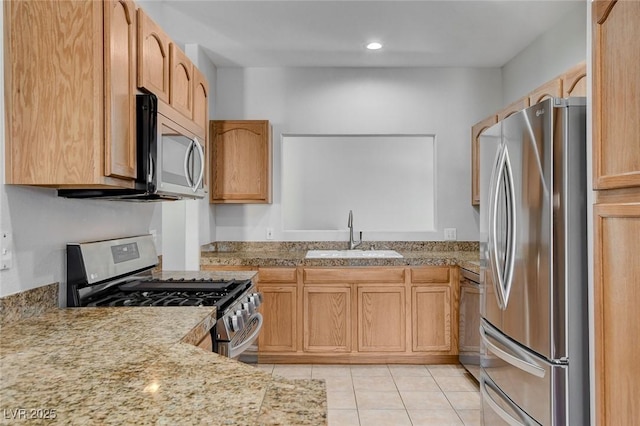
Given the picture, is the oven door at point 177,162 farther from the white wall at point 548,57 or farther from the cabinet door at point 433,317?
the white wall at point 548,57

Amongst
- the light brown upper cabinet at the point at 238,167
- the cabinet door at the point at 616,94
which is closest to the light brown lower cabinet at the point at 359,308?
the light brown upper cabinet at the point at 238,167

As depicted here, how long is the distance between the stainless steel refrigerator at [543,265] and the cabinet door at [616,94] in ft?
0.58

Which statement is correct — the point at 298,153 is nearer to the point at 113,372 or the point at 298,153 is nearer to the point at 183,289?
the point at 183,289

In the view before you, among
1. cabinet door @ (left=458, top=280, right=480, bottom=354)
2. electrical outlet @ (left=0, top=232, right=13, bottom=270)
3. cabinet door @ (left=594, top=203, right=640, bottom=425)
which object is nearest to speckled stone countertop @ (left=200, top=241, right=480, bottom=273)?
cabinet door @ (left=458, top=280, right=480, bottom=354)

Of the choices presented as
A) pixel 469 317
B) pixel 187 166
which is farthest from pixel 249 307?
pixel 469 317

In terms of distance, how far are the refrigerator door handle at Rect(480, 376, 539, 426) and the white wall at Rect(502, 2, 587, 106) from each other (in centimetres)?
214

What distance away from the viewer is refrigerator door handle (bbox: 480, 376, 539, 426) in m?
1.85

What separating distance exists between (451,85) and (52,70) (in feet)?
11.1

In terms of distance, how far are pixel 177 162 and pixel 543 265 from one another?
1665 millimetres

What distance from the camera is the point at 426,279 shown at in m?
3.43

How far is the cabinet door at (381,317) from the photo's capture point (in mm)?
3426

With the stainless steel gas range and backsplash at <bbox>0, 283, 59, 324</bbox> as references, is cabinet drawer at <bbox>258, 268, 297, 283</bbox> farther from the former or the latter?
backsplash at <bbox>0, 283, 59, 324</bbox>

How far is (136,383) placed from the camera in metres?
0.91

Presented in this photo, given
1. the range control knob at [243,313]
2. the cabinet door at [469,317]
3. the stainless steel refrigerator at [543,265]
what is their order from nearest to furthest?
the stainless steel refrigerator at [543,265], the range control knob at [243,313], the cabinet door at [469,317]
